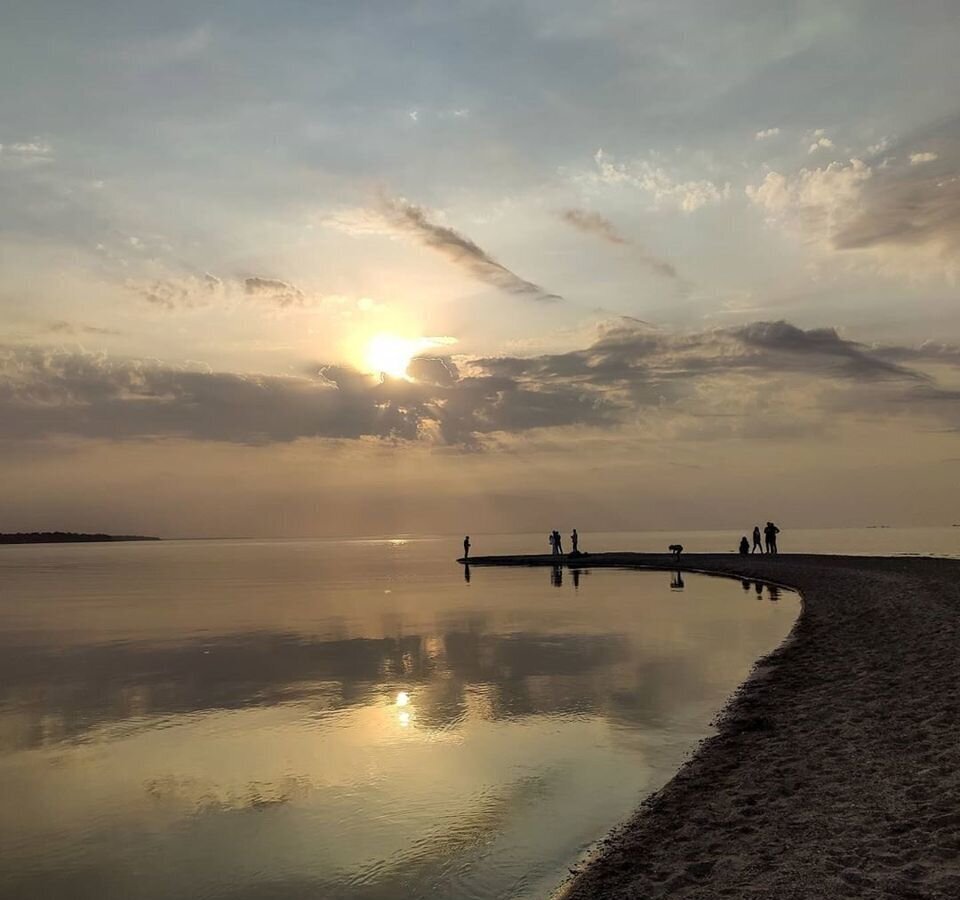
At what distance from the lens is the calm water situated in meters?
10.3

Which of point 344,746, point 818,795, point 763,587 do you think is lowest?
point 763,587

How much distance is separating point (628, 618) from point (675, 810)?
2456cm

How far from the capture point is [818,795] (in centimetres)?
1064

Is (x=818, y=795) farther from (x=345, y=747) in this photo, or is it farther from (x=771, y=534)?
(x=771, y=534)

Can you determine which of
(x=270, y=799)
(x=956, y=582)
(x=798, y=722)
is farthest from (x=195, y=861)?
(x=956, y=582)

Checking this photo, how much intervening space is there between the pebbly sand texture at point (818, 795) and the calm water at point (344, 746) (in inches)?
35.7

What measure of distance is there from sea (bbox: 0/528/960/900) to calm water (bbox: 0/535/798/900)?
0.06 metres

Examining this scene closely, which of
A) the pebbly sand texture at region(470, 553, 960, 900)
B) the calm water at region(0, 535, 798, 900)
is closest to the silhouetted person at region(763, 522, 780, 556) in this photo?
the calm water at region(0, 535, 798, 900)

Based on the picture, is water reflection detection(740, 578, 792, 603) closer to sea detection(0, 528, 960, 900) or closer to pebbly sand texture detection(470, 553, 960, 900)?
sea detection(0, 528, 960, 900)

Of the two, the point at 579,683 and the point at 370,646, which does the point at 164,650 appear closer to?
the point at 370,646

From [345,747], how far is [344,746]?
0.08m

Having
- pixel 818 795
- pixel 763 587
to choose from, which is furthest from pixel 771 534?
pixel 818 795

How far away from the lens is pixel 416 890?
938 centimetres

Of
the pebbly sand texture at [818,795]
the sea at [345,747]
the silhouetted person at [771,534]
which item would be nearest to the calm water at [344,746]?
the sea at [345,747]
